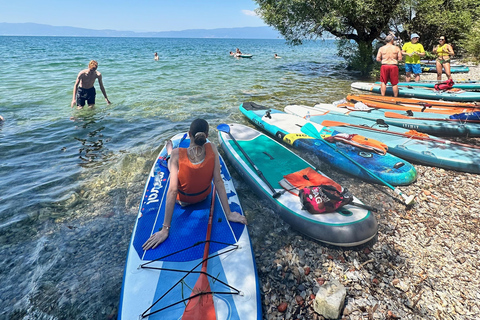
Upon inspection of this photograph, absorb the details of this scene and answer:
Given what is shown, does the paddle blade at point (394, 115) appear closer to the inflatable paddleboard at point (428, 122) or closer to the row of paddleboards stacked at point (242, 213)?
the inflatable paddleboard at point (428, 122)

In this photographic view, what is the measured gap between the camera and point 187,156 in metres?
3.79

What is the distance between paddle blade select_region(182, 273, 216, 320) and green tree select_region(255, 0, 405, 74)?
54.7ft

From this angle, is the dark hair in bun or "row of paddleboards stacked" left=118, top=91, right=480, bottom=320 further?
the dark hair in bun

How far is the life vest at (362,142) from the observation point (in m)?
6.40

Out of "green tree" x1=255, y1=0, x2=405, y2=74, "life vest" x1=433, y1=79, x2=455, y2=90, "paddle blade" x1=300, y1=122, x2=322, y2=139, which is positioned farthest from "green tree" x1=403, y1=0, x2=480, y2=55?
"paddle blade" x1=300, y1=122, x2=322, y2=139

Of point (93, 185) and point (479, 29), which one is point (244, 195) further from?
point (479, 29)

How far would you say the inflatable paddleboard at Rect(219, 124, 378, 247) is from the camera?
4020mm

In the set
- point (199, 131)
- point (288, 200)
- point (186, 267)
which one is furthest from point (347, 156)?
point (186, 267)

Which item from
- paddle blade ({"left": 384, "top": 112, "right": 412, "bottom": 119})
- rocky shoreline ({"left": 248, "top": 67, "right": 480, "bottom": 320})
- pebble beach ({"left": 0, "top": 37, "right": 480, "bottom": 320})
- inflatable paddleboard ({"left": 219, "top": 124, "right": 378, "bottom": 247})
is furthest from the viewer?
paddle blade ({"left": 384, "top": 112, "right": 412, "bottom": 119})

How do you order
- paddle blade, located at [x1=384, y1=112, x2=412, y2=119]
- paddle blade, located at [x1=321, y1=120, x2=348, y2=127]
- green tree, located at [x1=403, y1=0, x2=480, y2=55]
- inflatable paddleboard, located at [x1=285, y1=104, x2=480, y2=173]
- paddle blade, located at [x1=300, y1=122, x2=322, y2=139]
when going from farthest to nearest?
1. green tree, located at [x1=403, y1=0, x2=480, y2=55]
2. paddle blade, located at [x1=384, y1=112, x2=412, y2=119]
3. paddle blade, located at [x1=321, y1=120, x2=348, y2=127]
4. paddle blade, located at [x1=300, y1=122, x2=322, y2=139]
5. inflatable paddleboard, located at [x1=285, y1=104, x2=480, y2=173]

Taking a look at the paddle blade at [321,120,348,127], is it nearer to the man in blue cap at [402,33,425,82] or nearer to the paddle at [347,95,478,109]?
A: the paddle at [347,95,478,109]

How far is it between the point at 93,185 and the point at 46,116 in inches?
271

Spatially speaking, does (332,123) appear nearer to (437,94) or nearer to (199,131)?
(199,131)

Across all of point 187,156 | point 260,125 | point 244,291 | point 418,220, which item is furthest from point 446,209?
point 260,125
